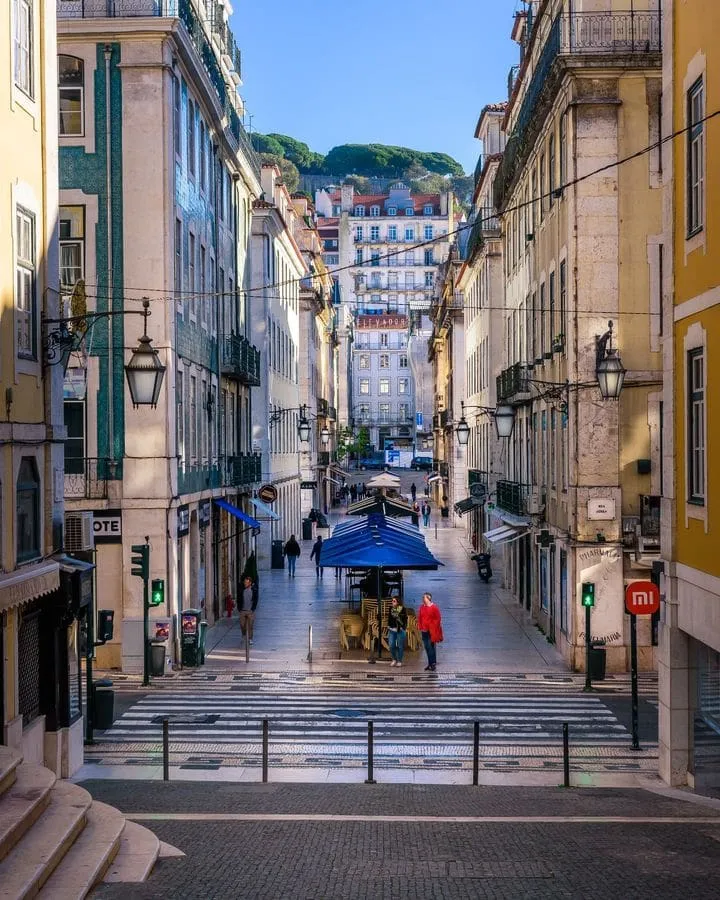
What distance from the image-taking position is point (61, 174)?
25.9 meters

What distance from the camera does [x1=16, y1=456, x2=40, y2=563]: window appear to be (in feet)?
50.5

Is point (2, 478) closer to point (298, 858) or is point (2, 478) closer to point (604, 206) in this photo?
point (298, 858)

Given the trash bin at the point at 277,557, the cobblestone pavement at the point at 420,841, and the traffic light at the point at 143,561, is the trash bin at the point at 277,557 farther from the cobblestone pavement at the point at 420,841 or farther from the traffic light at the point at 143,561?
the cobblestone pavement at the point at 420,841

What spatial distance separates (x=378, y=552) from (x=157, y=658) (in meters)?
5.63

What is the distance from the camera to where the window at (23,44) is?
1559 centimetres

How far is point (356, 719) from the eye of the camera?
822 inches

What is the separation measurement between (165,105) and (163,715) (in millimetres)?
12549

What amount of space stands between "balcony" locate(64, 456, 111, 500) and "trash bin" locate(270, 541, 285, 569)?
22.6 metres

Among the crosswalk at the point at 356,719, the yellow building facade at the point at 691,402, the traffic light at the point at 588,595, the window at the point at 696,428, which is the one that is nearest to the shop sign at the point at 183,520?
the crosswalk at the point at 356,719

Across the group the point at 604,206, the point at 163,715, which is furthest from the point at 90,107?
the point at 163,715

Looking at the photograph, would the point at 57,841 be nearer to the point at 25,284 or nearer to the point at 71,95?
the point at 25,284

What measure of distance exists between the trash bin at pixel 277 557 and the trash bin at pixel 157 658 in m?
23.2

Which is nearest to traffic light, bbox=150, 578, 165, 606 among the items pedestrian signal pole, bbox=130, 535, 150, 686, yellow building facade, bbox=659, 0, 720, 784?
pedestrian signal pole, bbox=130, 535, 150, 686

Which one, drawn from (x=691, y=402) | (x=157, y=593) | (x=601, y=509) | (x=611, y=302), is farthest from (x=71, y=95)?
(x=691, y=402)
